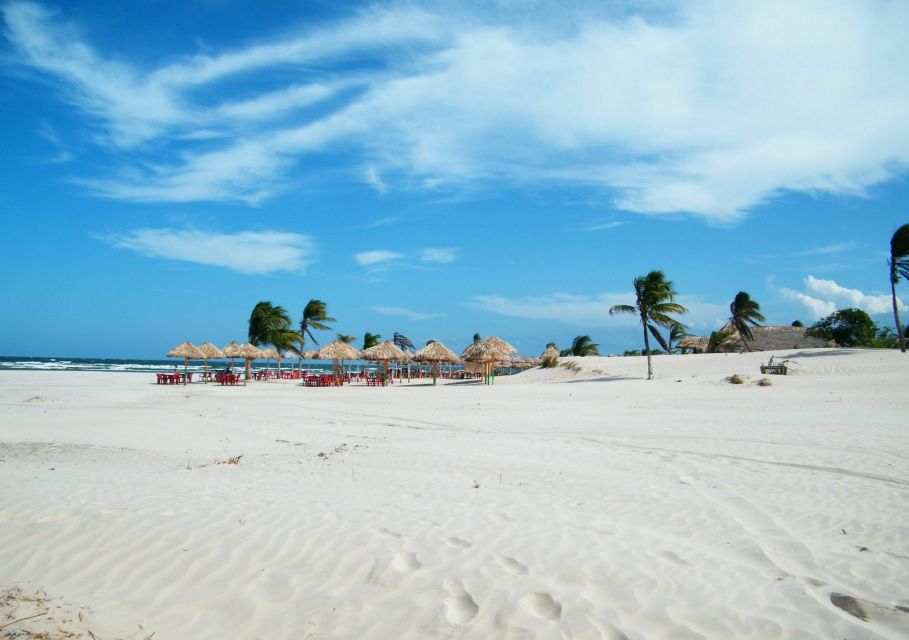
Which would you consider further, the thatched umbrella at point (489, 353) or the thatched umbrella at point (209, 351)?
the thatched umbrella at point (209, 351)

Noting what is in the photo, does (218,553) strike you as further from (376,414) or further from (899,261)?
(899,261)

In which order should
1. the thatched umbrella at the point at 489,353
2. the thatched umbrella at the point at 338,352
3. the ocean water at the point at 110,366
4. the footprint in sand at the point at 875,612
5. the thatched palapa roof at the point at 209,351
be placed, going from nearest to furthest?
the footprint in sand at the point at 875,612, the thatched umbrella at the point at 489,353, the thatched umbrella at the point at 338,352, the thatched palapa roof at the point at 209,351, the ocean water at the point at 110,366

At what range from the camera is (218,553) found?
13.0 ft

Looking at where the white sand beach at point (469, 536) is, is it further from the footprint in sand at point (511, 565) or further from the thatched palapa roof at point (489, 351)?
the thatched palapa roof at point (489, 351)

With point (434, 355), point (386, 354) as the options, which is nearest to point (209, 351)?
point (386, 354)

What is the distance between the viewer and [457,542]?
4.23m

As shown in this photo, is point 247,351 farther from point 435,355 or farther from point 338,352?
point 435,355

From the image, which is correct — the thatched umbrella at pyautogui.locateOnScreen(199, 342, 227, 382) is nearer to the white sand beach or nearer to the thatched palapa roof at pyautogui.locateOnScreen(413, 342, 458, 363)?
the thatched palapa roof at pyautogui.locateOnScreen(413, 342, 458, 363)

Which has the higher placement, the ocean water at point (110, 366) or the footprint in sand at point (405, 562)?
the ocean water at point (110, 366)

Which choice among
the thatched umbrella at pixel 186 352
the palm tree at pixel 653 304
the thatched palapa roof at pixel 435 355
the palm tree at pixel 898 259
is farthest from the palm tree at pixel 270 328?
the palm tree at pixel 898 259

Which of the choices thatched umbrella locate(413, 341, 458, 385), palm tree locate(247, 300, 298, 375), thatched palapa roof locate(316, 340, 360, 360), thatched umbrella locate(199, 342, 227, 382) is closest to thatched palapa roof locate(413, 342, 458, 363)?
thatched umbrella locate(413, 341, 458, 385)

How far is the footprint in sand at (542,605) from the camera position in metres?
3.18

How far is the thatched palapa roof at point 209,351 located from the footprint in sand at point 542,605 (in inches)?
1678

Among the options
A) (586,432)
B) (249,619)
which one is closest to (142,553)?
(249,619)
